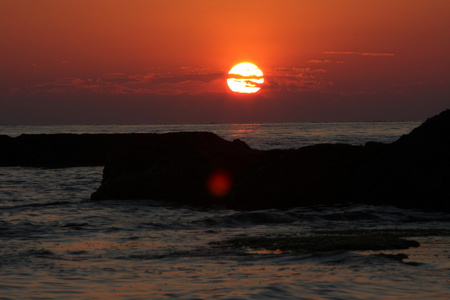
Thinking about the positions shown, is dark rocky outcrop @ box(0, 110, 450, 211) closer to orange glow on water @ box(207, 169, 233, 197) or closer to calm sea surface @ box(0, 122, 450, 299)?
orange glow on water @ box(207, 169, 233, 197)

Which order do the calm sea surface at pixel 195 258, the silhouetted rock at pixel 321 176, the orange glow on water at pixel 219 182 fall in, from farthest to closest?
Answer: the orange glow on water at pixel 219 182 < the silhouetted rock at pixel 321 176 < the calm sea surface at pixel 195 258

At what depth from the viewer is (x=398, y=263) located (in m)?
10.1

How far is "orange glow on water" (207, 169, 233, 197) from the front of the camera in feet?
67.7

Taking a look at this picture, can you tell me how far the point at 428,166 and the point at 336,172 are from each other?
281 centimetres

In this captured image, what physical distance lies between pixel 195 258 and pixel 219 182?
984 cm

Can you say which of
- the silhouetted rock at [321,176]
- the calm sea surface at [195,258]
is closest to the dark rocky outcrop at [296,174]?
the silhouetted rock at [321,176]

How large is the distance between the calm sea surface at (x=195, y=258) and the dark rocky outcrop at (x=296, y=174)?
895mm

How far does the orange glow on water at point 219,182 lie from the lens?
67.7ft

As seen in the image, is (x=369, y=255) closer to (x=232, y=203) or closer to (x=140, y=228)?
(x=140, y=228)

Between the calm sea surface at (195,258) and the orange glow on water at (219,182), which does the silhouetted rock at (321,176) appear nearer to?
the orange glow on water at (219,182)

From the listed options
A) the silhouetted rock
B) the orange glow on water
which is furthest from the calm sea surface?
the orange glow on water

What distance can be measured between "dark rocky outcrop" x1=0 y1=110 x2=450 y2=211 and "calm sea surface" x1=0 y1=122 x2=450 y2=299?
35.2 inches

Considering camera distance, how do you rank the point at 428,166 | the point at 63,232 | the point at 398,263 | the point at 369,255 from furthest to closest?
the point at 428,166
the point at 63,232
the point at 369,255
the point at 398,263

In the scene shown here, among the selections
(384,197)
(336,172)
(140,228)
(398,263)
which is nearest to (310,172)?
(336,172)
